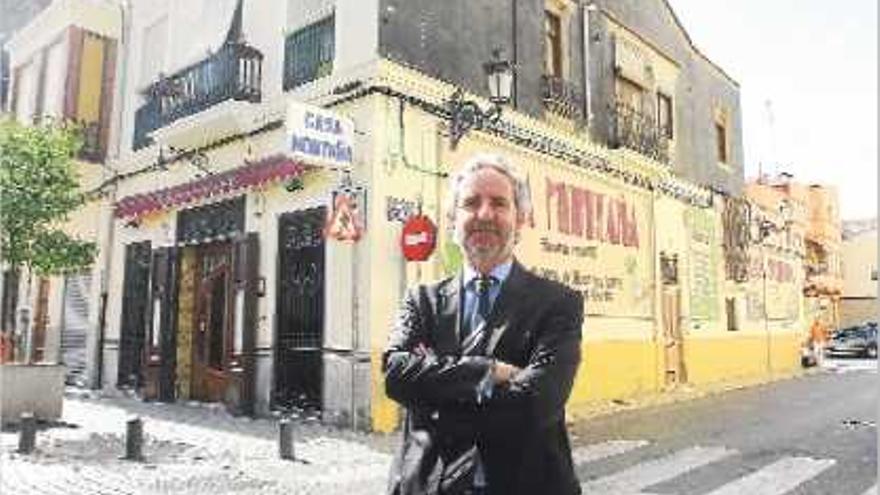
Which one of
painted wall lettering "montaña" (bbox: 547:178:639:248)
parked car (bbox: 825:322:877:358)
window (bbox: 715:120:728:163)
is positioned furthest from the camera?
parked car (bbox: 825:322:877:358)

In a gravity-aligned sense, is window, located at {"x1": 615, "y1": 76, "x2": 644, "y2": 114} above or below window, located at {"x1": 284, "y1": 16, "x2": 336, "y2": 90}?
above

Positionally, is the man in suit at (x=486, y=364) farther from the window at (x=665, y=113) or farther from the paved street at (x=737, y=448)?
the window at (x=665, y=113)

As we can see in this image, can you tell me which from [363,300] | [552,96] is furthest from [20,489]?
[552,96]

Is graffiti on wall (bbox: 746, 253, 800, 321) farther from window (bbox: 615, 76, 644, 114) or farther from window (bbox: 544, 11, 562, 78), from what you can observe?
window (bbox: 544, 11, 562, 78)

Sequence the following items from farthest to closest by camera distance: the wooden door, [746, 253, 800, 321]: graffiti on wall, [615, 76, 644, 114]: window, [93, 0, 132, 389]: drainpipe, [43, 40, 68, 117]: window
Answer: [746, 253, 800, 321]: graffiti on wall < [615, 76, 644, 114]: window < [93, 0, 132, 389]: drainpipe < [43, 40, 68, 117]: window < the wooden door

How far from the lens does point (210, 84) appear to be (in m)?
12.1

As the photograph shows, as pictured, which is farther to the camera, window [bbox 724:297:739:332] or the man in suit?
window [bbox 724:297:739:332]

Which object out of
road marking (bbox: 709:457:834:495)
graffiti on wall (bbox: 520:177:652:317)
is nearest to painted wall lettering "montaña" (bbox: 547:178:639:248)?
graffiti on wall (bbox: 520:177:652:317)

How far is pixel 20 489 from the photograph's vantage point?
6.29 metres

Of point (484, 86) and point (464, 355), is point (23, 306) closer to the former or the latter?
point (484, 86)

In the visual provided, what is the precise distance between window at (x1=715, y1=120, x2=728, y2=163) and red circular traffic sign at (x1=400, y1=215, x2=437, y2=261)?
39.9 feet

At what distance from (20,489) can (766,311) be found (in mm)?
19063

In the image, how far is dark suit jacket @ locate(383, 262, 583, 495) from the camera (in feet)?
6.66

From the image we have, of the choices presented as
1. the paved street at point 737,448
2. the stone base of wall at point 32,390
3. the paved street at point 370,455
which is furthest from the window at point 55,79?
the paved street at point 737,448
